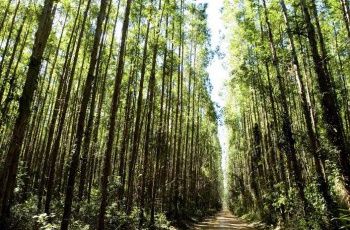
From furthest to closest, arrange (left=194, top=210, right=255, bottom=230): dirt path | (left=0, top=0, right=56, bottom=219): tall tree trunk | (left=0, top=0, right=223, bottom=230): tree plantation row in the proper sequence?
(left=194, top=210, right=255, bottom=230): dirt path → (left=0, top=0, right=223, bottom=230): tree plantation row → (left=0, top=0, right=56, bottom=219): tall tree trunk

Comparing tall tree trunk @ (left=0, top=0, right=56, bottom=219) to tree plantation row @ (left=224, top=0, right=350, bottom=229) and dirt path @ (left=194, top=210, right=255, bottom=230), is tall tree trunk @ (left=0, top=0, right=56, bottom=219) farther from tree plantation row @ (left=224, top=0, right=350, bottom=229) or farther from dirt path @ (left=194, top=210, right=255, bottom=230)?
dirt path @ (left=194, top=210, right=255, bottom=230)

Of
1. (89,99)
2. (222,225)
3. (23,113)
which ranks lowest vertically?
(222,225)

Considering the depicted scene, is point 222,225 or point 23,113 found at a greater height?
point 23,113

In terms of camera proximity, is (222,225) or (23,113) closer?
(23,113)

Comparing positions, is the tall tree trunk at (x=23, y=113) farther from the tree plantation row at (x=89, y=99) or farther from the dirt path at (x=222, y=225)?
the dirt path at (x=222, y=225)

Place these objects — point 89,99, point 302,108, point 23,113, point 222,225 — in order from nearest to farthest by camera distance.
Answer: point 23,113, point 89,99, point 302,108, point 222,225

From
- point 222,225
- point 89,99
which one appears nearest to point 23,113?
point 89,99

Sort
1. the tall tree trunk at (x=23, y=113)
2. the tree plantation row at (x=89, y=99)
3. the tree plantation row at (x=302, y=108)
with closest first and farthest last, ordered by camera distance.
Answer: the tall tree trunk at (x=23, y=113)
the tree plantation row at (x=89, y=99)
the tree plantation row at (x=302, y=108)

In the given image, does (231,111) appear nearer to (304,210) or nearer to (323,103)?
(304,210)

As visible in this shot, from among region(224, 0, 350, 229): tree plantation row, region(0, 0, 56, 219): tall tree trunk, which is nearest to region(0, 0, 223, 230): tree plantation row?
region(0, 0, 56, 219): tall tree trunk

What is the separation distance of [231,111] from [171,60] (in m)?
18.6

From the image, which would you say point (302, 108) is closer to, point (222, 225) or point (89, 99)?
point (222, 225)

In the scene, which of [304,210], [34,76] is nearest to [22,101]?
[34,76]

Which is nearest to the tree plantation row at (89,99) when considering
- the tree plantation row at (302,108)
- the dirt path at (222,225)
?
the dirt path at (222,225)
